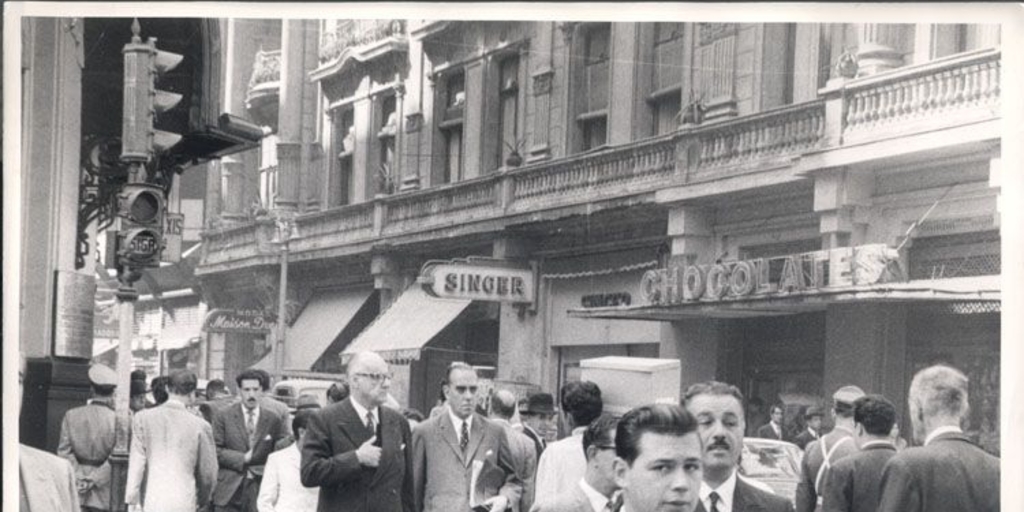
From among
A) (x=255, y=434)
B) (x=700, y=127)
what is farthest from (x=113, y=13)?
(x=700, y=127)

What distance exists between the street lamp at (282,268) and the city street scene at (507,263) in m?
0.06

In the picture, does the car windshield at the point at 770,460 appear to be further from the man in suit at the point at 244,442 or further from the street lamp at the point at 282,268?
the street lamp at the point at 282,268

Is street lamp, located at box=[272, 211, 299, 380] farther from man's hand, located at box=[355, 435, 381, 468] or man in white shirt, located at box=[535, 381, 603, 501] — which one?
man in white shirt, located at box=[535, 381, 603, 501]

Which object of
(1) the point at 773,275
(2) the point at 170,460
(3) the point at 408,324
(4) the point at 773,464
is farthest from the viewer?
(3) the point at 408,324

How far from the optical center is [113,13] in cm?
762

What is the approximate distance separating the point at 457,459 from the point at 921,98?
15.1ft

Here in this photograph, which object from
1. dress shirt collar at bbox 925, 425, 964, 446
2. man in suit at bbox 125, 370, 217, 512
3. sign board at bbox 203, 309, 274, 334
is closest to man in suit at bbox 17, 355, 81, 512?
dress shirt collar at bbox 925, 425, 964, 446

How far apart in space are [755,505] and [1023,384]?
1250mm

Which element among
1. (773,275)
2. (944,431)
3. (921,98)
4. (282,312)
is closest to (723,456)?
(944,431)

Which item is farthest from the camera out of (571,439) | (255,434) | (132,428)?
(255,434)

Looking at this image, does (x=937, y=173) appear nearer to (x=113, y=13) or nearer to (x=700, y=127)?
(x=700, y=127)

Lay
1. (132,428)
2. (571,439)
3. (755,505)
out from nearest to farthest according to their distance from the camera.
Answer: (755,505)
(571,439)
(132,428)

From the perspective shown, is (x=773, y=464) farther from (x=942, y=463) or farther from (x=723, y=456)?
(x=723, y=456)

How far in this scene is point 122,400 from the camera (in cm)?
1149
